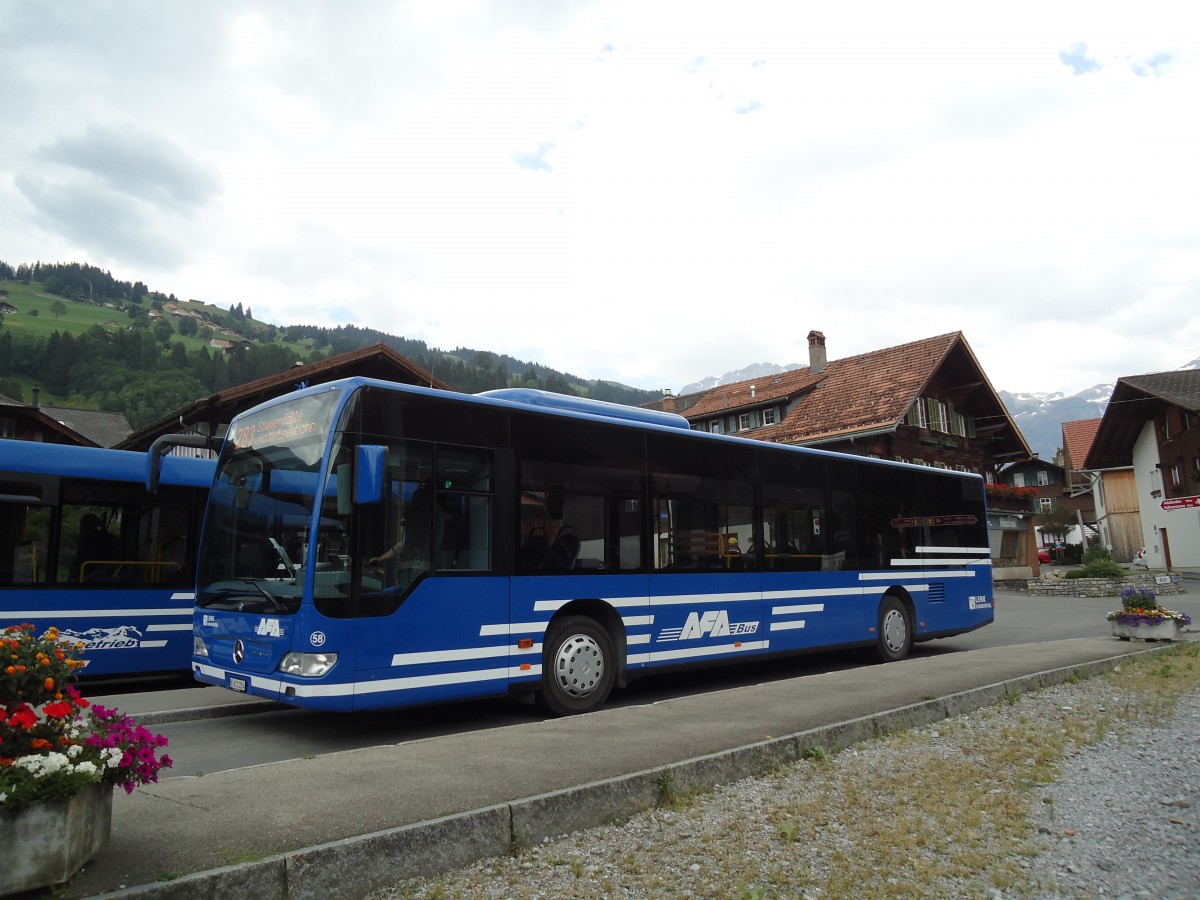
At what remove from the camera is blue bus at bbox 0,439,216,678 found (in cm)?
957

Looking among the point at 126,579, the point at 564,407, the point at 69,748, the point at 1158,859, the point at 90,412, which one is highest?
the point at 90,412

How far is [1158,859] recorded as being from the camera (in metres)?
4.59

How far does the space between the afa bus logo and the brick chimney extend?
1390 inches

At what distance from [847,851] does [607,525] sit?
15.6 feet

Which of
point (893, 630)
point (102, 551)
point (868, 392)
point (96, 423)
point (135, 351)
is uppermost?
point (135, 351)

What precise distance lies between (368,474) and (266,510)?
119 cm

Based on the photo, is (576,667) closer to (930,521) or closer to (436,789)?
(436,789)

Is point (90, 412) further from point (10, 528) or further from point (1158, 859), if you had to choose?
point (1158, 859)

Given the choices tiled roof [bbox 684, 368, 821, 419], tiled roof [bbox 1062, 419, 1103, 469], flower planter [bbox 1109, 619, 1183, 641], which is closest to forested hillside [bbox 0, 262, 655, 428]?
tiled roof [bbox 684, 368, 821, 419]

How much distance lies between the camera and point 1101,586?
102ft

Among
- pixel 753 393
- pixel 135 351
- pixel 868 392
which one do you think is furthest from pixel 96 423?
pixel 868 392

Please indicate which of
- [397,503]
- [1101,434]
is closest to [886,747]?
[397,503]

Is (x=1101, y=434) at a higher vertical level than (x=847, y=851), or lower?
higher

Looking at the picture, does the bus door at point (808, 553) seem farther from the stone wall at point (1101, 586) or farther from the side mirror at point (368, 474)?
the stone wall at point (1101, 586)
